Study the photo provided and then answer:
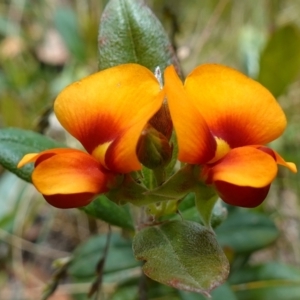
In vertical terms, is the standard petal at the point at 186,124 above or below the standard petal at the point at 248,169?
above

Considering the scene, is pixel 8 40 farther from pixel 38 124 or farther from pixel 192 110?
pixel 192 110

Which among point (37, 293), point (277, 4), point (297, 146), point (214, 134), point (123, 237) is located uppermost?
point (214, 134)

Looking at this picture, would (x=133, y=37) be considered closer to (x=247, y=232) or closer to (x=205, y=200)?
(x=205, y=200)

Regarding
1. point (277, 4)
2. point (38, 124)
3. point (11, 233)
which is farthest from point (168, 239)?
point (277, 4)

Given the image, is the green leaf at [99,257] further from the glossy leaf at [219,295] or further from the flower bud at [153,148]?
the flower bud at [153,148]

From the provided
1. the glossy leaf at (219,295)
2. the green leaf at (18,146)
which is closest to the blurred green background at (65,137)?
the glossy leaf at (219,295)

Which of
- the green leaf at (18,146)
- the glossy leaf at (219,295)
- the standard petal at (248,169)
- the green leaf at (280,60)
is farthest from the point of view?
the green leaf at (280,60)
